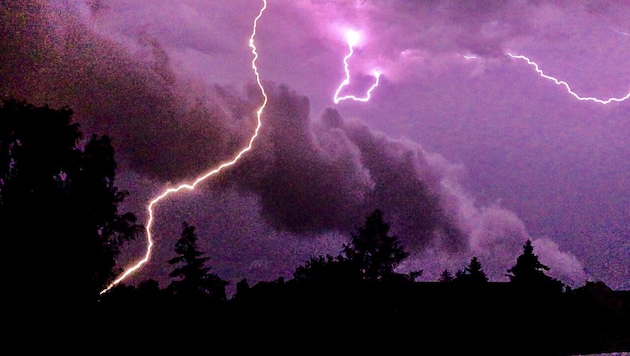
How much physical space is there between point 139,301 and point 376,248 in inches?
1293

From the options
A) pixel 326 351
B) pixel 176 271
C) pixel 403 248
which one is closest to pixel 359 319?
pixel 326 351

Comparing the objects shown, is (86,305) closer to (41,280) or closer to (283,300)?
(41,280)

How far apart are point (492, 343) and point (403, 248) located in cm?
3212

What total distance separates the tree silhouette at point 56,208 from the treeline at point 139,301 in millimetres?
28

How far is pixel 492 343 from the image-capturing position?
1041 cm

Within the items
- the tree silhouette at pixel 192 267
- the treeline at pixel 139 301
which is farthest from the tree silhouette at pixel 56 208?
the tree silhouette at pixel 192 267

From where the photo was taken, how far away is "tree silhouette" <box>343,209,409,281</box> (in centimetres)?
4091

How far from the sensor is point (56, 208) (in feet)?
38.8

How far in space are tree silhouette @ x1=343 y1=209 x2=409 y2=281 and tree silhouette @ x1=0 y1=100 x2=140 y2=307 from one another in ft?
94.9

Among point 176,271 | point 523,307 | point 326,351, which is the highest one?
point 176,271

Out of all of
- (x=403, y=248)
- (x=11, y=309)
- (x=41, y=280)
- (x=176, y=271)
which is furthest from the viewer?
(x=403, y=248)

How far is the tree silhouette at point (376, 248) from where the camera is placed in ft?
134

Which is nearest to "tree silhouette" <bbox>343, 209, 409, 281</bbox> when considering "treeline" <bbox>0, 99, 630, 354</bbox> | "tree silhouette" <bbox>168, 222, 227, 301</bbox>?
"tree silhouette" <bbox>168, 222, 227, 301</bbox>

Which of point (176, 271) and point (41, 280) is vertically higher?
point (176, 271)
